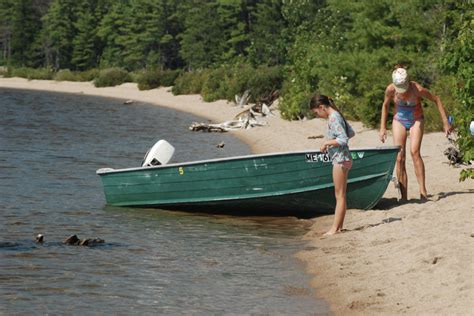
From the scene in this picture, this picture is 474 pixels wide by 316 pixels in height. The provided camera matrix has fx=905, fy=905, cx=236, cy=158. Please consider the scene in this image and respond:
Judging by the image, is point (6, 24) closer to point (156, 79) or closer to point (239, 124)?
point (156, 79)

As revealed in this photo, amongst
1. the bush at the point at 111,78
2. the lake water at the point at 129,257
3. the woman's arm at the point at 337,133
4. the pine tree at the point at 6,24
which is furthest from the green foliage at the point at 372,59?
the pine tree at the point at 6,24

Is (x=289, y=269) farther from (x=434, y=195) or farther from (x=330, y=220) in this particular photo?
(x=434, y=195)

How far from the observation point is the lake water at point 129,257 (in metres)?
8.93

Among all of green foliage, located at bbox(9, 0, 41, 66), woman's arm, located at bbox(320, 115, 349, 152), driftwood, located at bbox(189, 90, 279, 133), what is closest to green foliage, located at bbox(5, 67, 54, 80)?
green foliage, located at bbox(9, 0, 41, 66)

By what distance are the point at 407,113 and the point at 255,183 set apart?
2.55 meters

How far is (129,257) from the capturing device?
11250 mm

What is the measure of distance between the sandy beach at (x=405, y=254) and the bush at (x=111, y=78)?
59422mm

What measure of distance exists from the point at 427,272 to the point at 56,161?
15.5 metres

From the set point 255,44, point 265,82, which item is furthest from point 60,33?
point 265,82

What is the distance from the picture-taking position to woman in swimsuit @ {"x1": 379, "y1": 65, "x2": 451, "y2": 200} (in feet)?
41.1

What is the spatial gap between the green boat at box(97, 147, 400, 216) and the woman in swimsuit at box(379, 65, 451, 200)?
0.33 metres

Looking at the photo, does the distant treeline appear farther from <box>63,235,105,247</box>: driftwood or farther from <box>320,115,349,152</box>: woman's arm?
<box>63,235,105,247</box>: driftwood

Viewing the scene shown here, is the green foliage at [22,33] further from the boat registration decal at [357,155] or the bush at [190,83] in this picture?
the boat registration decal at [357,155]

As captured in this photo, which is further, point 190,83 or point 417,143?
point 190,83
